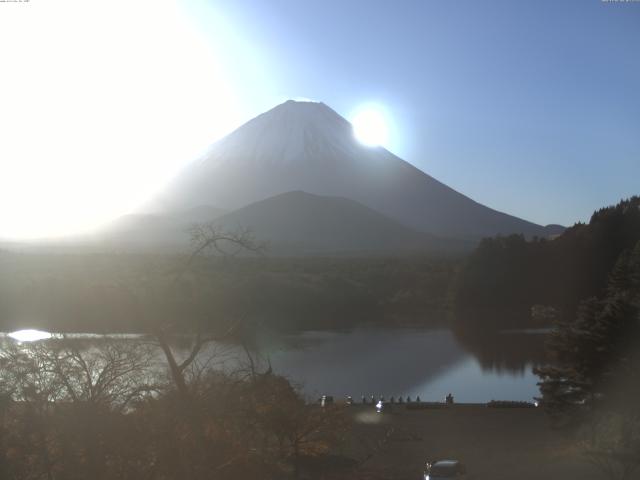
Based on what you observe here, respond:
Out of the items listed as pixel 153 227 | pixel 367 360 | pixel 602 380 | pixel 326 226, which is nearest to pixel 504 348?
pixel 367 360

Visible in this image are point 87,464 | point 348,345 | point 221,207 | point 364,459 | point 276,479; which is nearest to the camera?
point 87,464

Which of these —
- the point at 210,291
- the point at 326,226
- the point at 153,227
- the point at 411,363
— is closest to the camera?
the point at 210,291

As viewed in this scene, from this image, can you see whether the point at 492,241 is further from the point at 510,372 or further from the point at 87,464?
the point at 87,464

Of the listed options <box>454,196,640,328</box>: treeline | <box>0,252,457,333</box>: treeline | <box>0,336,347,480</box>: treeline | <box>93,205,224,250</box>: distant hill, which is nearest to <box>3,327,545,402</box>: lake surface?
<box>0,252,457,333</box>: treeline

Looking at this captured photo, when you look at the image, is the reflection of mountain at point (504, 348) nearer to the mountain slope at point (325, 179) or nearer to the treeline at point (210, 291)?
the treeline at point (210, 291)

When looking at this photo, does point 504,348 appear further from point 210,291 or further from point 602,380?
point 602,380

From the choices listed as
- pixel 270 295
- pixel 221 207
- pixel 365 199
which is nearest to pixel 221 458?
pixel 270 295
